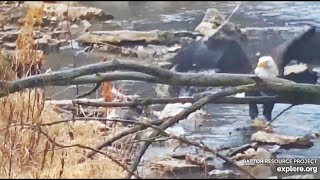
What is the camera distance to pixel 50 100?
298cm

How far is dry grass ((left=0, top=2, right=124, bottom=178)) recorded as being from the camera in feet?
7.04

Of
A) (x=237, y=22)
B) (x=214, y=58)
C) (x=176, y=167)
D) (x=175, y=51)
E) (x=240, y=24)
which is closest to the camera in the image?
(x=176, y=167)

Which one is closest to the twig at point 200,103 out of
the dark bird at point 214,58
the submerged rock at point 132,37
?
the dark bird at point 214,58

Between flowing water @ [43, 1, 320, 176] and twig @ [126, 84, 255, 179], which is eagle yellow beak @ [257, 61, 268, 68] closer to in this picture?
flowing water @ [43, 1, 320, 176]

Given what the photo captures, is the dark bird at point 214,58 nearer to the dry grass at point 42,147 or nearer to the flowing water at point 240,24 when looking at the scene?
the flowing water at point 240,24

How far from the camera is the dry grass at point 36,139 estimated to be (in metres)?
2.14

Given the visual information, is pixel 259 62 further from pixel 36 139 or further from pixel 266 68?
pixel 36 139

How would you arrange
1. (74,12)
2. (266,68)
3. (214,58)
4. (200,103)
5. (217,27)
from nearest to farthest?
(200,103) → (266,68) → (214,58) → (217,27) → (74,12)

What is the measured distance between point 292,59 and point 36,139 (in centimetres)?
121

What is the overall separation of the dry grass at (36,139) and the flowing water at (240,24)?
0.15 metres

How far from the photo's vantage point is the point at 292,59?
3283 millimetres

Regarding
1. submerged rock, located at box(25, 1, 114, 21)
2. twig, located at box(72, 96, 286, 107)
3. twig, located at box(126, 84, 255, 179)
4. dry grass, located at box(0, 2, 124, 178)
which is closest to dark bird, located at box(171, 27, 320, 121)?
twig, located at box(72, 96, 286, 107)

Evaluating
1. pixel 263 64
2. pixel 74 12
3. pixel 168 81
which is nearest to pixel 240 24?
pixel 263 64

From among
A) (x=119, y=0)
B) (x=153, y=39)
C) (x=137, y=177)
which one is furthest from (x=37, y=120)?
(x=119, y=0)
